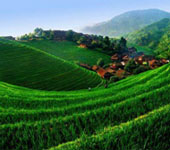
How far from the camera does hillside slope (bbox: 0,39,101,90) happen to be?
1233 inches

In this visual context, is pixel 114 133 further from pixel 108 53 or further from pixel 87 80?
pixel 108 53

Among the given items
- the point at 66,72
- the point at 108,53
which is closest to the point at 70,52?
the point at 108,53

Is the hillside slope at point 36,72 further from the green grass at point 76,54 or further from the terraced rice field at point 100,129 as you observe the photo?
the green grass at point 76,54

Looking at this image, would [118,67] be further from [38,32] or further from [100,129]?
[38,32]

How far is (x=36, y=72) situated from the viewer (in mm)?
35312

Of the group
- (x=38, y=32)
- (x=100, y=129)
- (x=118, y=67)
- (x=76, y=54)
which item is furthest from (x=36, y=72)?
(x=38, y=32)

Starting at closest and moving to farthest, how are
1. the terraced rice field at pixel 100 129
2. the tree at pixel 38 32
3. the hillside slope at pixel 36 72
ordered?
the terraced rice field at pixel 100 129 → the hillside slope at pixel 36 72 → the tree at pixel 38 32

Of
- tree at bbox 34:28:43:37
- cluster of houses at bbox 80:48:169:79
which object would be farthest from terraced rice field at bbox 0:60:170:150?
tree at bbox 34:28:43:37

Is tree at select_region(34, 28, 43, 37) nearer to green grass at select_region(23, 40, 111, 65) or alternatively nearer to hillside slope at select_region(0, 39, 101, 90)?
green grass at select_region(23, 40, 111, 65)

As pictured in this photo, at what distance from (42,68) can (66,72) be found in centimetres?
735

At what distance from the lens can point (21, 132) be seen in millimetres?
4086

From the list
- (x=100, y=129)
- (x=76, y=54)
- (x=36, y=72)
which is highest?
(x=76, y=54)

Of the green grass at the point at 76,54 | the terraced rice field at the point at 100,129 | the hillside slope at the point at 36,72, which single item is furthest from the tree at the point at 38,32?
the terraced rice field at the point at 100,129

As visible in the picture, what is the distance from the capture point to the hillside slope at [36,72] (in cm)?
3131
